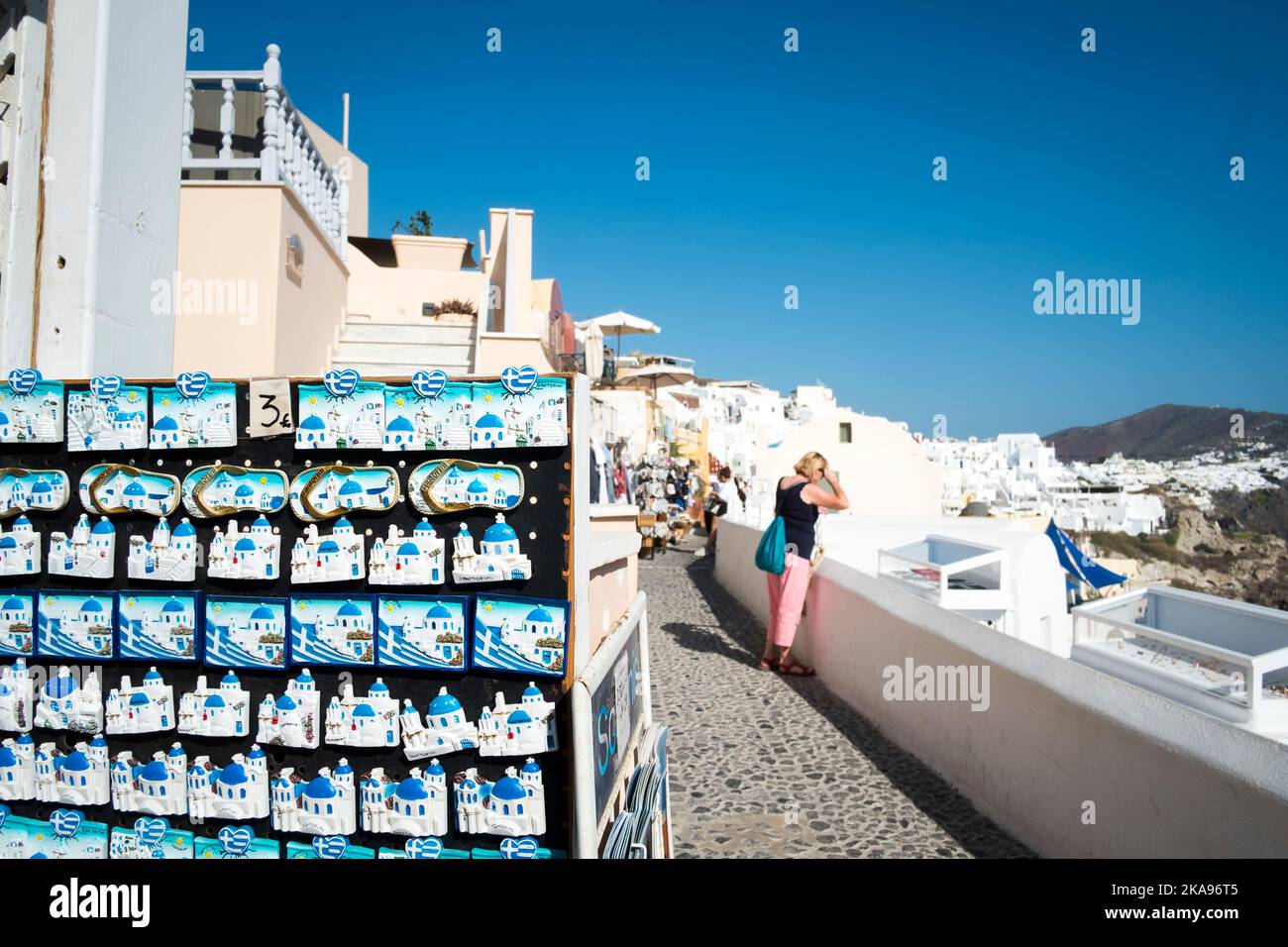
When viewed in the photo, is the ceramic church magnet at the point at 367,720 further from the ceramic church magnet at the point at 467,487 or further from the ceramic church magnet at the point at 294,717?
the ceramic church magnet at the point at 467,487

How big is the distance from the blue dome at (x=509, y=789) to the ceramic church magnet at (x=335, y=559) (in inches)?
31.2

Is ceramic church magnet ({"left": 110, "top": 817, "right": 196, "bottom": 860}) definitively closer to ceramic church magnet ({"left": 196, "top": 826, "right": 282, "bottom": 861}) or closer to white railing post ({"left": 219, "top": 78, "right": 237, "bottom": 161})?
ceramic church magnet ({"left": 196, "top": 826, "right": 282, "bottom": 861})

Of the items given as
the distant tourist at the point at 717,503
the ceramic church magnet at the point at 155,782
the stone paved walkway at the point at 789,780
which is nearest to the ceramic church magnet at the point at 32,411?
the ceramic church magnet at the point at 155,782

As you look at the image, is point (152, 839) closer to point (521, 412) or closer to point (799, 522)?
point (521, 412)

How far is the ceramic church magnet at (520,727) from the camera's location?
234cm

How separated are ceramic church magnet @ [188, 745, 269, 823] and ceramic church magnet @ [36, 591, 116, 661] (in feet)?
1.73

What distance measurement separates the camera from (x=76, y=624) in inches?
101

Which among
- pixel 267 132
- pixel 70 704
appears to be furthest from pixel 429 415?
pixel 267 132

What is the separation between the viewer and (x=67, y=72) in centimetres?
353

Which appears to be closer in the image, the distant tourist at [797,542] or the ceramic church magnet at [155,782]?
the ceramic church magnet at [155,782]

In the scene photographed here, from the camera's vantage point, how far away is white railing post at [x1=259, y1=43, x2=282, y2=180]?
20.9ft
